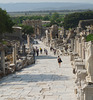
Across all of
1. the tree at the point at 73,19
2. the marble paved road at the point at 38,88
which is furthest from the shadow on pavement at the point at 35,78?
the tree at the point at 73,19

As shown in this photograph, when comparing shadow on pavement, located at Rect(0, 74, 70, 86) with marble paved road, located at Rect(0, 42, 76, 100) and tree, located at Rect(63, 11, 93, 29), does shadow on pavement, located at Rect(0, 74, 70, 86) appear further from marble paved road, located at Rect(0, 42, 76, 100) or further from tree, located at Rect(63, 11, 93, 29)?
tree, located at Rect(63, 11, 93, 29)

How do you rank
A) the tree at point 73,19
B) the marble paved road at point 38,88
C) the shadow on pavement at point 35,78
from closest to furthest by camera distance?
the marble paved road at point 38,88 → the shadow on pavement at point 35,78 → the tree at point 73,19

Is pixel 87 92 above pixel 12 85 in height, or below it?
above

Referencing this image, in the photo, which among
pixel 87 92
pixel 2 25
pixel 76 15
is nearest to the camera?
pixel 87 92

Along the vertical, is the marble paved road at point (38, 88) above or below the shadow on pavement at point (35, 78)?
above

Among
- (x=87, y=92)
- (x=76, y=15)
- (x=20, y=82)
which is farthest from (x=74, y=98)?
(x=76, y=15)

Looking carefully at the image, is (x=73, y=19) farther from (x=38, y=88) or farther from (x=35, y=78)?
(x=38, y=88)

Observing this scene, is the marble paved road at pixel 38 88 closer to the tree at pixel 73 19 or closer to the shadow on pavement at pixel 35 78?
the shadow on pavement at pixel 35 78

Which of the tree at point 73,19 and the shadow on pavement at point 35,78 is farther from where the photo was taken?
the tree at point 73,19

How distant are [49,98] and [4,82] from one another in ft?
13.5

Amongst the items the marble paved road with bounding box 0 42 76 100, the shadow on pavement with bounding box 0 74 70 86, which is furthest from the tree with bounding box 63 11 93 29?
the marble paved road with bounding box 0 42 76 100

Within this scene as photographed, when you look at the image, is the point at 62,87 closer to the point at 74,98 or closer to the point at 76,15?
the point at 74,98

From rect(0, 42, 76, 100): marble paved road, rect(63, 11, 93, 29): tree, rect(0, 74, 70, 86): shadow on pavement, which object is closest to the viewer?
rect(0, 42, 76, 100): marble paved road

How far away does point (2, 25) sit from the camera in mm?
31188
